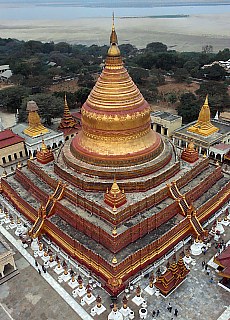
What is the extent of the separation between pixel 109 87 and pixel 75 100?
2687 centimetres

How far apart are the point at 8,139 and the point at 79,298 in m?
19.3

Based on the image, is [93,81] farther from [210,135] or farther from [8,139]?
[210,135]

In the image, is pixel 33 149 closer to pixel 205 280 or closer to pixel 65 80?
pixel 205 280

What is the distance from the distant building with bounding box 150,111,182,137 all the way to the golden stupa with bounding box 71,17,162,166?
14.2 m

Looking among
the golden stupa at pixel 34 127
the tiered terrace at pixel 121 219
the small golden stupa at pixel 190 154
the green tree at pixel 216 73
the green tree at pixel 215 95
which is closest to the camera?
the tiered terrace at pixel 121 219

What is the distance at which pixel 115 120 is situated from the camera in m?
21.3

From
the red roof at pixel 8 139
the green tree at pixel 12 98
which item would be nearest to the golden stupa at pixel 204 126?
the red roof at pixel 8 139

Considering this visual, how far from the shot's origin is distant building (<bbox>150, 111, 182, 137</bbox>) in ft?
120

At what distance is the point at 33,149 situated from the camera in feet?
107

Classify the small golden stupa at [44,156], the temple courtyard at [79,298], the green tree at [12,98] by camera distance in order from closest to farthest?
the temple courtyard at [79,298], the small golden stupa at [44,156], the green tree at [12,98]

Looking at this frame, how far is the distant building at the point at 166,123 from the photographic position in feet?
120

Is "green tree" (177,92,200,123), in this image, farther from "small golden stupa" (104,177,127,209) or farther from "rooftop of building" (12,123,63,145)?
"small golden stupa" (104,177,127,209)

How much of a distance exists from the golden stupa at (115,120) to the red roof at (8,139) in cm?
1212

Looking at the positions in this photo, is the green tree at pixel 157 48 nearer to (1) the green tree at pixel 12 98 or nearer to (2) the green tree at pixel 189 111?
(2) the green tree at pixel 189 111
